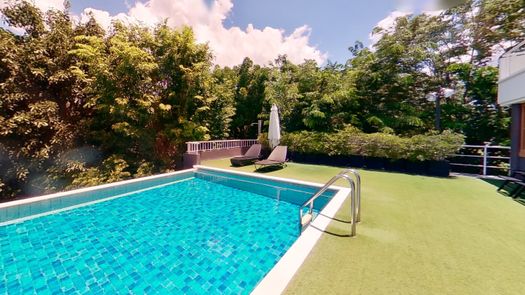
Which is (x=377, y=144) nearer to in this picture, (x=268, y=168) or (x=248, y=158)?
(x=268, y=168)

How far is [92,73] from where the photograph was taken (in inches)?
401

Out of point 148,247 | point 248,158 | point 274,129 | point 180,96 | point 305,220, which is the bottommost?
point 148,247

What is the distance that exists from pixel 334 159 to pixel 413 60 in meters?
7.01

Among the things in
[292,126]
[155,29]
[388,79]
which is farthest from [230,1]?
[388,79]

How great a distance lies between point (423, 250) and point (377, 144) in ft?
22.4

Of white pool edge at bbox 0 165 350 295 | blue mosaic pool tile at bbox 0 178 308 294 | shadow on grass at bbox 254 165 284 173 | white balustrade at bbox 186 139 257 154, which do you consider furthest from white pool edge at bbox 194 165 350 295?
white balustrade at bbox 186 139 257 154

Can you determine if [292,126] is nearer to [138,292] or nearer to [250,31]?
[250,31]

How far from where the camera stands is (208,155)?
12.1m

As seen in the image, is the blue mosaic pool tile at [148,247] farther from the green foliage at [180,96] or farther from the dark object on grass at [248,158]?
the green foliage at [180,96]

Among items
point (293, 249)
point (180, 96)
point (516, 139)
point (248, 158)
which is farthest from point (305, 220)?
point (180, 96)

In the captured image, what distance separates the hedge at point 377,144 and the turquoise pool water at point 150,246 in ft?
14.8

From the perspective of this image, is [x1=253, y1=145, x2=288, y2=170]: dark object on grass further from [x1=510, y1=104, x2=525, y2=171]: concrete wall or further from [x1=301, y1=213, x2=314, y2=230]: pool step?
[x1=510, y1=104, x2=525, y2=171]: concrete wall

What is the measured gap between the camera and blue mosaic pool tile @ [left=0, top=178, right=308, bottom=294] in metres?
3.34

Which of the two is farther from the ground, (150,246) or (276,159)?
(276,159)
